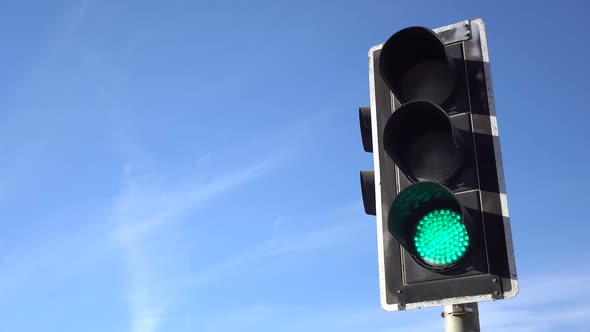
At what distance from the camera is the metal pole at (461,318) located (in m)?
2.92

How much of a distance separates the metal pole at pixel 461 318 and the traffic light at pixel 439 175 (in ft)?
0.16

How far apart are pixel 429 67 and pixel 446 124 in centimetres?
42

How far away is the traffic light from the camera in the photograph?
2939 millimetres

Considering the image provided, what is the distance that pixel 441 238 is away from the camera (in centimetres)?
305

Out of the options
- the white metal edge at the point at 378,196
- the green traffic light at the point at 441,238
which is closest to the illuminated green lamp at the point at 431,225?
the green traffic light at the point at 441,238

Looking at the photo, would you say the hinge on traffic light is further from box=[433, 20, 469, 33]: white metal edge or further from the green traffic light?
box=[433, 20, 469, 33]: white metal edge

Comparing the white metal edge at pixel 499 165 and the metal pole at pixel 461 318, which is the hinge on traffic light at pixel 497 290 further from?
the metal pole at pixel 461 318

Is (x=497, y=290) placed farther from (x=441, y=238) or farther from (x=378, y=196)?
(x=378, y=196)

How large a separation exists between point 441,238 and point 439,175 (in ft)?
1.03

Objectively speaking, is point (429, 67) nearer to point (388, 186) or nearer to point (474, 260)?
point (388, 186)

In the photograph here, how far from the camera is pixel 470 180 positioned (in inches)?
121

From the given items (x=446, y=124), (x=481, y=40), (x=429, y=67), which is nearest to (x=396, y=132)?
(x=446, y=124)

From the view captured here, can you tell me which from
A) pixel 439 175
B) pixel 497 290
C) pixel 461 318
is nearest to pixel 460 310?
pixel 461 318

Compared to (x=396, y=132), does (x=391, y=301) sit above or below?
below
